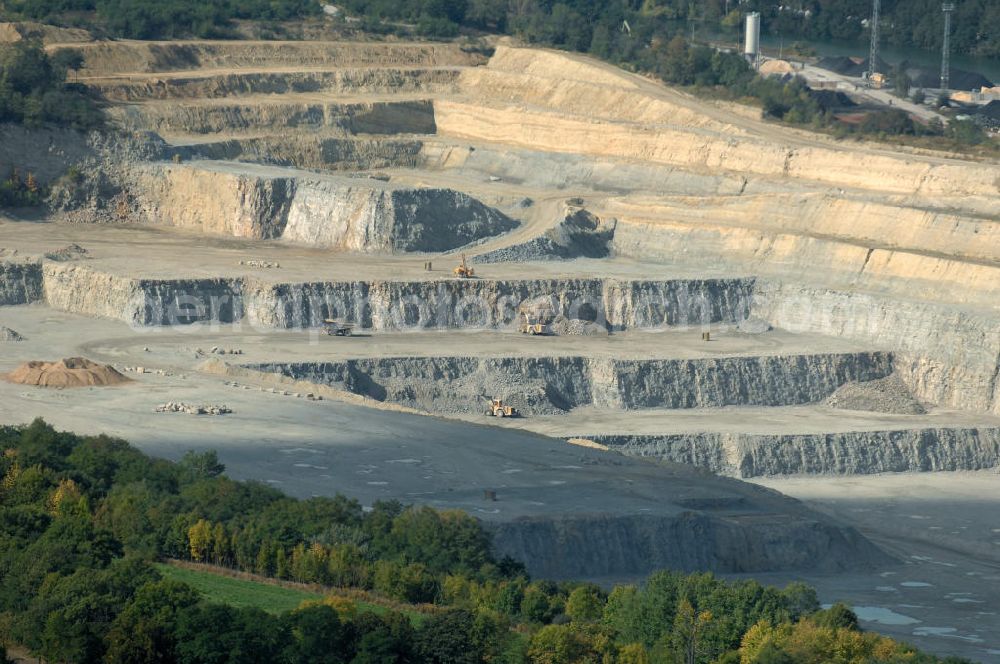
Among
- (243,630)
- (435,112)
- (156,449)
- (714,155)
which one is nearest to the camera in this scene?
(243,630)

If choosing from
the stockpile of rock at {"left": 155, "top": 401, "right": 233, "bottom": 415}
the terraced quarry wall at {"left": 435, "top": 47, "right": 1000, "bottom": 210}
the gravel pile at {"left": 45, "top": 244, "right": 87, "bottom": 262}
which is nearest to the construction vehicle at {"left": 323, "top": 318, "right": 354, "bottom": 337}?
the gravel pile at {"left": 45, "top": 244, "right": 87, "bottom": 262}

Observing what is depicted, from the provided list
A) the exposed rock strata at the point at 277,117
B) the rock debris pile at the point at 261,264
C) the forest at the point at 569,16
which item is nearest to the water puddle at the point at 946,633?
the rock debris pile at the point at 261,264

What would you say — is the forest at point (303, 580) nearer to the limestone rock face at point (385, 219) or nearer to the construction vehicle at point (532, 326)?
the construction vehicle at point (532, 326)

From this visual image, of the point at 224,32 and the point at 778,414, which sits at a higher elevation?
the point at 224,32

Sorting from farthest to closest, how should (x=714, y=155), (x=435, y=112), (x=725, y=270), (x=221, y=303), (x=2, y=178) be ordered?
(x=435, y=112), (x=714, y=155), (x=2, y=178), (x=725, y=270), (x=221, y=303)

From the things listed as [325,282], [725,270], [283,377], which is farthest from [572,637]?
[725,270]

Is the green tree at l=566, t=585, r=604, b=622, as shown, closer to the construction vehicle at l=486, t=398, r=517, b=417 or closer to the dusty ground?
the dusty ground

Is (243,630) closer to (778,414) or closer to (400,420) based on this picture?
(400,420)
